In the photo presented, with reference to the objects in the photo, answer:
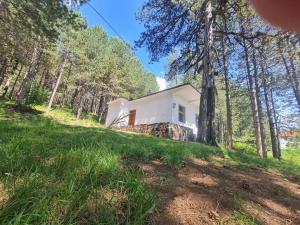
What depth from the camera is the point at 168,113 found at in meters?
18.9

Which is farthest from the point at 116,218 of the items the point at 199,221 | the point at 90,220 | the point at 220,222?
the point at 220,222

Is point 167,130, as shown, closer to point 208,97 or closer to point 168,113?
point 168,113

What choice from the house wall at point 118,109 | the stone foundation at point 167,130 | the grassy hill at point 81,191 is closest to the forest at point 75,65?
the house wall at point 118,109

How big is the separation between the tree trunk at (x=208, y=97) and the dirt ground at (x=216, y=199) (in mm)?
6777

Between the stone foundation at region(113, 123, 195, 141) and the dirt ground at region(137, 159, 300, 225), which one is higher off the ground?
the stone foundation at region(113, 123, 195, 141)

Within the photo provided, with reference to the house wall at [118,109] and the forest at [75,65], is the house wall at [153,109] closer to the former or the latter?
the house wall at [118,109]

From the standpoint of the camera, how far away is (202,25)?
13.1 meters

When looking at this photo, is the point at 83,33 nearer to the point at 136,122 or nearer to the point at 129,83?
the point at 129,83

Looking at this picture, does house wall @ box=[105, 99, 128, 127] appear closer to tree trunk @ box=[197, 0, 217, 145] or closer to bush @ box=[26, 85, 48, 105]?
bush @ box=[26, 85, 48, 105]

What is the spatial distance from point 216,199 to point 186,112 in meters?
18.6

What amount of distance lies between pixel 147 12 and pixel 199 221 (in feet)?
42.0

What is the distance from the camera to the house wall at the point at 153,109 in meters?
19.1

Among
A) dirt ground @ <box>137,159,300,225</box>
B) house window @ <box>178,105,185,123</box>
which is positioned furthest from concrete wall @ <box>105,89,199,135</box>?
dirt ground @ <box>137,159,300,225</box>

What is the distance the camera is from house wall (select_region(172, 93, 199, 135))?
1908cm
